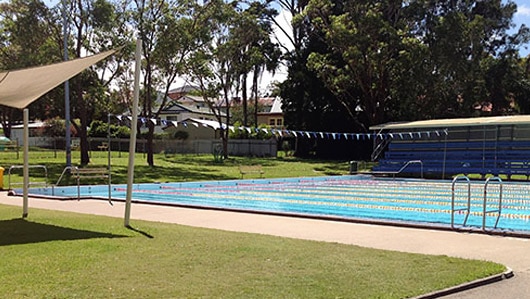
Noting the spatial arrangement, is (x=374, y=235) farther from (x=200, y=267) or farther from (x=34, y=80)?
(x=34, y=80)

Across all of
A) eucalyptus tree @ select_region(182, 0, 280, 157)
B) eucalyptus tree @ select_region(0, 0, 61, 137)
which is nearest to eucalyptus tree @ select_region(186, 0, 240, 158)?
eucalyptus tree @ select_region(182, 0, 280, 157)

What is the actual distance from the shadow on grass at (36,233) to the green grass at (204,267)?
0.02m

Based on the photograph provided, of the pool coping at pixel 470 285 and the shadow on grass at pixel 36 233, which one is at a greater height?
the pool coping at pixel 470 285

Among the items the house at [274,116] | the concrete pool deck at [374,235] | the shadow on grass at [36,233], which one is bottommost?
the concrete pool deck at [374,235]

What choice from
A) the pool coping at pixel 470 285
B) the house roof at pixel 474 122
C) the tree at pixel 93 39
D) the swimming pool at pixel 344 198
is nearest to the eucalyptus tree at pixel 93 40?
the tree at pixel 93 39

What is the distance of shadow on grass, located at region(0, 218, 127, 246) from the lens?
325 inches

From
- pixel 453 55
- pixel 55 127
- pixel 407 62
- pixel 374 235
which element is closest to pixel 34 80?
pixel 374 235

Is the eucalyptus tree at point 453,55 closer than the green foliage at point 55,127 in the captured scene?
→ Yes

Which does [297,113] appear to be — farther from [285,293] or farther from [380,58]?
[285,293]

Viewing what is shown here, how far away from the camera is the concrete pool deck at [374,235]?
6.84m

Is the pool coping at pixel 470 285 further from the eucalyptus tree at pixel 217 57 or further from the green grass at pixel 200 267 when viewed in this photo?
the eucalyptus tree at pixel 217 57

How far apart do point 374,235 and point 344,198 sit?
8648mm

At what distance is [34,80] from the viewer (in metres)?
10.5

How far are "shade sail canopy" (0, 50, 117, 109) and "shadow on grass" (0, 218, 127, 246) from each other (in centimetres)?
246
